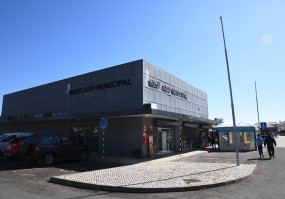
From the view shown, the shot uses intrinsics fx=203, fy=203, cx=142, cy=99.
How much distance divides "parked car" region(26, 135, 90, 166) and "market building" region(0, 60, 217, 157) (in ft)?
10.2

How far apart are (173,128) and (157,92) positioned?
4076 millimetres

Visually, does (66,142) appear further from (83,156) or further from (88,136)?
(88,136)

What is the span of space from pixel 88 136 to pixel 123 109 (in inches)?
169

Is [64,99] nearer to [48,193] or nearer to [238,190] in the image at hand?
[48,193]

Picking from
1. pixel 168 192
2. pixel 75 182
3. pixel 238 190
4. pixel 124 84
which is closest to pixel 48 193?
pixel 75 182

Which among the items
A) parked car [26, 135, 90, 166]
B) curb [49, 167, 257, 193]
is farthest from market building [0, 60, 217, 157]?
curb [49, 167, 257, 193]

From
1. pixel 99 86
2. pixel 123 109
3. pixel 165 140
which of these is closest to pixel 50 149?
pixel 123 109

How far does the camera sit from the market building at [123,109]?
1484cm

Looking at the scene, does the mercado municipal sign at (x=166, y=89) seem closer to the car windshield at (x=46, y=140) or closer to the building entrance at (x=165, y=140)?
the building entrance at (x=165, y=140)

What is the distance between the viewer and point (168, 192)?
6.23 m

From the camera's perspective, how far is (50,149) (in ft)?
36.6

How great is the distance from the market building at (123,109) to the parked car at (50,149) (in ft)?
10.2

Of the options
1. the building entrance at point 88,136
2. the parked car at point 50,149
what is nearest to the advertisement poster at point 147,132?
the parked car at point 50,149

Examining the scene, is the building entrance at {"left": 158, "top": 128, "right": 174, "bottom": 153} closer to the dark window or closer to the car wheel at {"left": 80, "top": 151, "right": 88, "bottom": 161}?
the car wheel at {"left": 80, "top": 151, "right": 88, "bottom": 161}
